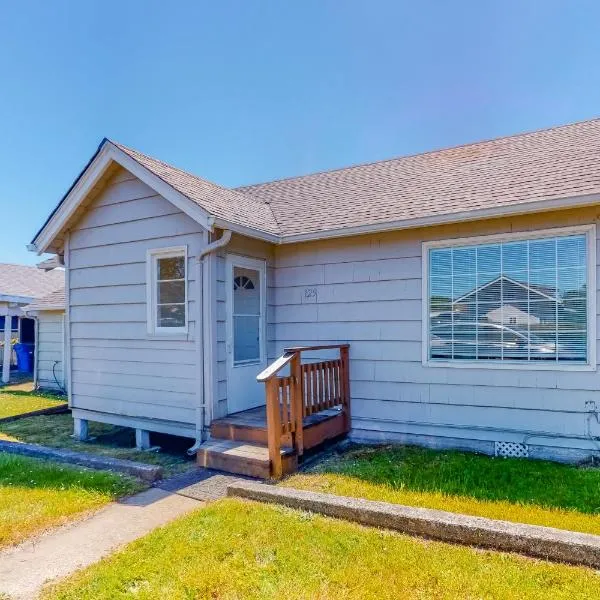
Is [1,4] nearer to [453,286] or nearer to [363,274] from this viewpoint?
[363,274]

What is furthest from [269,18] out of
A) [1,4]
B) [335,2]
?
[1,4]

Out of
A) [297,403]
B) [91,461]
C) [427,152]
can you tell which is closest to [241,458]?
[297,403]

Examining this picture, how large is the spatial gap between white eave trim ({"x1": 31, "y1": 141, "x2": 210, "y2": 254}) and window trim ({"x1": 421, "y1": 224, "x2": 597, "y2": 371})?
2.97 m

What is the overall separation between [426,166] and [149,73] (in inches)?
314

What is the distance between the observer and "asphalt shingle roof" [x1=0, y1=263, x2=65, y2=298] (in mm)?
15086

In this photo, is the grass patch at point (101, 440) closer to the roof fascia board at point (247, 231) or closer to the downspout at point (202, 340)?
the downspout at point (202, 340)

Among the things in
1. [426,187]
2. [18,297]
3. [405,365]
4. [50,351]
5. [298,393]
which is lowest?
[50,351]

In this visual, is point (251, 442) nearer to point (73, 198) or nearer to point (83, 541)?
point (83, 541)

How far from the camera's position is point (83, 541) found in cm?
339

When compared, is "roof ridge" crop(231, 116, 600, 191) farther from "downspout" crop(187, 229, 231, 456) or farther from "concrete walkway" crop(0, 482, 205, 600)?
"concrete walkway" crop(0, 482, 205, 600)

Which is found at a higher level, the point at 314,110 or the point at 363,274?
the point at 314,110

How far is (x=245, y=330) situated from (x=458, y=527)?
4.00 m

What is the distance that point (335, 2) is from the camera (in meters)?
8.68

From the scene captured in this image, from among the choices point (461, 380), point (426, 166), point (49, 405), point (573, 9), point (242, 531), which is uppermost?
point (573, 9)
